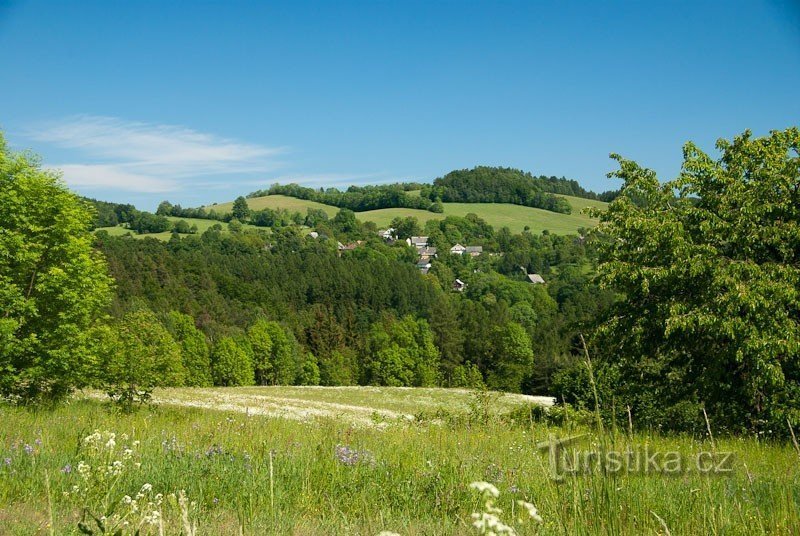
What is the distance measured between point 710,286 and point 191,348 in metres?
72.9

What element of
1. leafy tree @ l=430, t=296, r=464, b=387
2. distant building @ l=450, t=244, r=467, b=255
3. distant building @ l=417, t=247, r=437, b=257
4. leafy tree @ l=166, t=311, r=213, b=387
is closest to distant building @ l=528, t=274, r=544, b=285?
distant building @ l=450, t=244, r=467, b=255

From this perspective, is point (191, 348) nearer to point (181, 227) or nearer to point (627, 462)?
point (181, 227)

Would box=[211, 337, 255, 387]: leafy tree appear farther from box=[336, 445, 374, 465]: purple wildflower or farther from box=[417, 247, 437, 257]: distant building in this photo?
box=[417, 247, 437, 257]: distant building

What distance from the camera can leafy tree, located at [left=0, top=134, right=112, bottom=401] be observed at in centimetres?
2106

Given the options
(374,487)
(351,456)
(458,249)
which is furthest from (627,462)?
(458,249)

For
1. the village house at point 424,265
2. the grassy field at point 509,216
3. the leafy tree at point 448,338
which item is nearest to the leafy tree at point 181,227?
the grassy field at point 509,216

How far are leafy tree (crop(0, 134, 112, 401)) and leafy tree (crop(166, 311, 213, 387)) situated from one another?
57813 millimetres

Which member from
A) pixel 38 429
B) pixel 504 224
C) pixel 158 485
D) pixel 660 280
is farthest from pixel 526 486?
pixel 504 224

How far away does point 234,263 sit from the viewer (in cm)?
12181

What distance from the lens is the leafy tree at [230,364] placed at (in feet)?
269

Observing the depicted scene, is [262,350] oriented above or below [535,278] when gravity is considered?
below

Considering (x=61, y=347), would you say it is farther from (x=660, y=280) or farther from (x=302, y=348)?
(x=302, y=348)

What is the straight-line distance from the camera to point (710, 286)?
16.4 metres

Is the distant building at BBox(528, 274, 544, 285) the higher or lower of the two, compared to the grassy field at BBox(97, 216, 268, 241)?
lower
